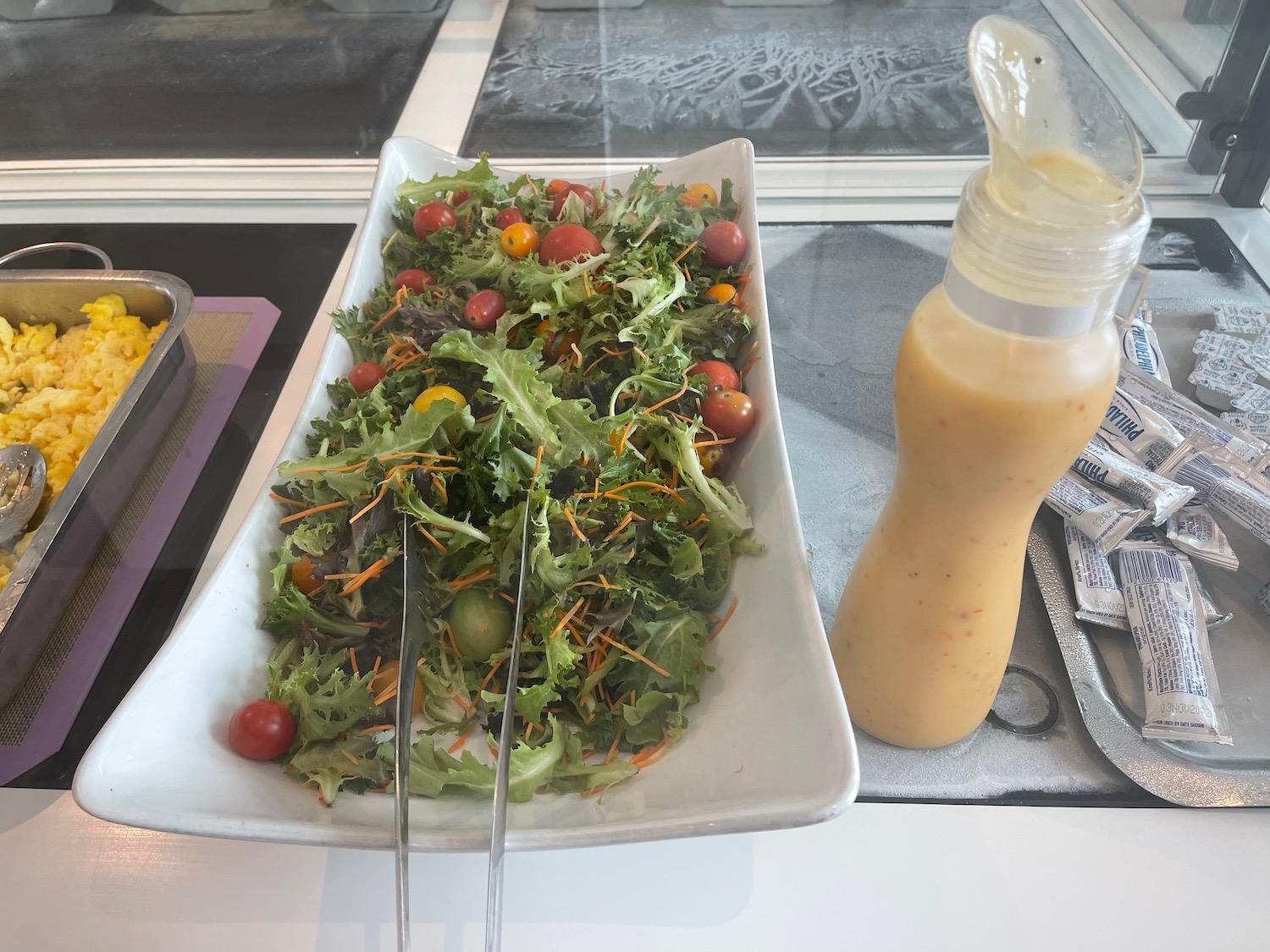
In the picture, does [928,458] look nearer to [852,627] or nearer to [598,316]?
[852,627]

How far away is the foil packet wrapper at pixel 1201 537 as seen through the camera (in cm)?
65

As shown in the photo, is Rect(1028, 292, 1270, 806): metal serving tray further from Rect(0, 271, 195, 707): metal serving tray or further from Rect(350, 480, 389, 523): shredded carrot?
Rect(0, 271, 195, 707): metal serving tray

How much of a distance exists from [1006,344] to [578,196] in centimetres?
59

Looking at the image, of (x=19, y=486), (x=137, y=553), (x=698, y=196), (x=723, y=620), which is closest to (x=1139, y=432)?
(x=723, y=620)

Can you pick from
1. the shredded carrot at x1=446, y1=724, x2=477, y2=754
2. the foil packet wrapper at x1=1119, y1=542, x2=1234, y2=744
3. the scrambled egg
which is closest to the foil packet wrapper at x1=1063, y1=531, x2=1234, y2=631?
the foil packet wrapper at x1=1119, y1=542, x2=1234, y2=744

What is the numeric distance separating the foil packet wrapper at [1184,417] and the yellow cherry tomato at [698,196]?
0.44 meters

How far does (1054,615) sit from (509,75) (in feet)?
3.98

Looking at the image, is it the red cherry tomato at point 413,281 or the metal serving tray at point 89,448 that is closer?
the metal serving tray at point 89,448

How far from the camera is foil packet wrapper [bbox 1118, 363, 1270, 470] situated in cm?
71

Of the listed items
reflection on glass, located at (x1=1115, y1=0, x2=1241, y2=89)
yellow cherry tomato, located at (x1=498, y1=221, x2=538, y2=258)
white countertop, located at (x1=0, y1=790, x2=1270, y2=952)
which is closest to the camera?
white countertop, located at (x1=0, y1=790, x2=1270, y2=952)

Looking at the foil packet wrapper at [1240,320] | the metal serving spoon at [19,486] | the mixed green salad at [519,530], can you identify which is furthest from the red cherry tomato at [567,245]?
the foil packet wrapper at [1240,320]

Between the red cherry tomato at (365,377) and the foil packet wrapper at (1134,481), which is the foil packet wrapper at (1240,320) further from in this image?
the red cherry tomato at (365,377)

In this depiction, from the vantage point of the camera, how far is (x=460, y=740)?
1.92 feet

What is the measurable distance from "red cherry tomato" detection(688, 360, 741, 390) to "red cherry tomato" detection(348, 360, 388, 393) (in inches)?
10.8
